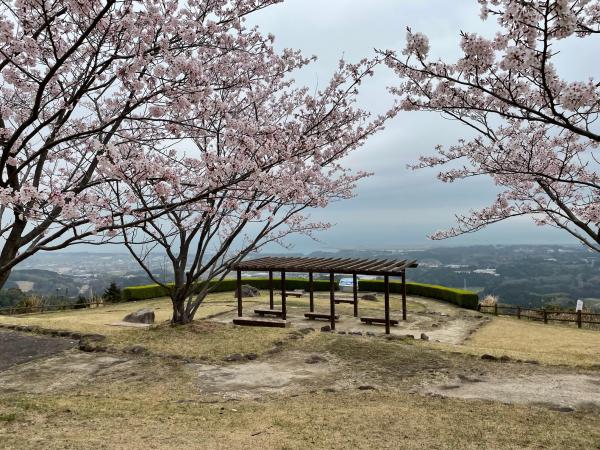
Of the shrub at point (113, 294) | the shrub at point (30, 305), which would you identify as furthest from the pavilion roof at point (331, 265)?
the shrub at point (30, 305)

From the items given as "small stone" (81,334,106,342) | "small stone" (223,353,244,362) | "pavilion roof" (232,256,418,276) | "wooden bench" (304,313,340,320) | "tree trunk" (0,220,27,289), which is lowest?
"wooden bench" (304,313,340,320)

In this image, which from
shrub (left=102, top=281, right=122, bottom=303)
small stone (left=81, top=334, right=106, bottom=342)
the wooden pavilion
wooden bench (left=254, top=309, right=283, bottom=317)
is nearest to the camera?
small stone (left=81, top=334, right=106, bottom=342)

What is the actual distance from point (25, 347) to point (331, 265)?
29.6 ft

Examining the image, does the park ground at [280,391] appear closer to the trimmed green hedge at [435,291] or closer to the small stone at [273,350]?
the small stone at [273,350]

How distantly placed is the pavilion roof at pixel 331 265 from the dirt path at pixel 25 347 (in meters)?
5.26

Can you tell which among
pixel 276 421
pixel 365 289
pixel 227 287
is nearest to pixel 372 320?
pixel 276 421

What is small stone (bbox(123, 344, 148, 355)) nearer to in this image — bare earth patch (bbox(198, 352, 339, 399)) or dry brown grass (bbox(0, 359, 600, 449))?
bare earth patch (bbox(198, 352, 339, 399))

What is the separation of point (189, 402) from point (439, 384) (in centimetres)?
418

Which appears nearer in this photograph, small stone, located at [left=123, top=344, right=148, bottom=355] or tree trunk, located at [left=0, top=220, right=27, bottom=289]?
tree trunk, located at [left=0, top=220, right=27, bottom=289]

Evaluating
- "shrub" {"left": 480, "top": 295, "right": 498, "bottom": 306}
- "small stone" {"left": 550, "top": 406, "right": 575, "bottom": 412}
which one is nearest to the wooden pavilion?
"shrub" {"left": 480, "top": 295, "right": 498, "bottom": 306}

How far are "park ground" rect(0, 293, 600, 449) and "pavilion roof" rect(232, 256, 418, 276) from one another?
2.90 m

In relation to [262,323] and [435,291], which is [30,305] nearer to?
[262,323]

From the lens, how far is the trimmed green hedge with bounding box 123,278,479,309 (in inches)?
861

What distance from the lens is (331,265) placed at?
15.6m
